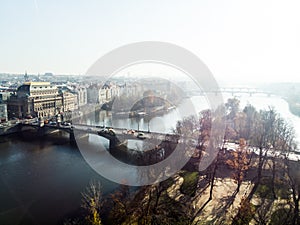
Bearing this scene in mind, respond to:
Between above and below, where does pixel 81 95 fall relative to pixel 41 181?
above

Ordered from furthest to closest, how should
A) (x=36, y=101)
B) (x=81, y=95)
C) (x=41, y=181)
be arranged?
(x=81, y=95), (x=36, y=101), (x=41, y=181)

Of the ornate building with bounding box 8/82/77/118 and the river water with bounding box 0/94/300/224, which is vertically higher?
the ornate building with bounding box 8/82/77/118

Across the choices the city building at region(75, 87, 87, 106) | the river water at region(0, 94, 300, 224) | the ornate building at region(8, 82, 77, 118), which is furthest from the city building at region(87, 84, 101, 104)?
the river water at region(0, 94, 300, 224)

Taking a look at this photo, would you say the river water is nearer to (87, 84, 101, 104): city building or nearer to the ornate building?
the ornate building

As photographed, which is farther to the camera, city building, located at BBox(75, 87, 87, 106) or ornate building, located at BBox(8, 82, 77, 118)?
city building, located at BBox(75, 87, 87, 106)

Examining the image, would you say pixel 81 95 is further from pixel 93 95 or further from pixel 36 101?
pixel 36 101

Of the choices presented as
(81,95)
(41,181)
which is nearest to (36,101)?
(81,95)

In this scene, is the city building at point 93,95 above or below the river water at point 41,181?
above

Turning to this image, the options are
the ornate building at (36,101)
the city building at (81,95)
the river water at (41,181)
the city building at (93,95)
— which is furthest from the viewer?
the city building at (93,95)

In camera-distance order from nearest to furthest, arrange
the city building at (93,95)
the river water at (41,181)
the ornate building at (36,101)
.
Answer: the river water at (41,181) → the ornate building at (36,101) → the city building at (93,95)

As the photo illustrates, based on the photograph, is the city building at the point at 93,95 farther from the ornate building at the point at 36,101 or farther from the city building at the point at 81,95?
the ornate building at the point at 36,101

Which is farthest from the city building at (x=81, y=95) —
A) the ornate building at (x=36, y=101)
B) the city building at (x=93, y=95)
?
the ornate building at (x=36, y=101)

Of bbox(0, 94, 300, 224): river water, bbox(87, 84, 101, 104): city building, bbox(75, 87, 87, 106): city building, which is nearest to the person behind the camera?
bbox(0, 94, 300, 224): river water
